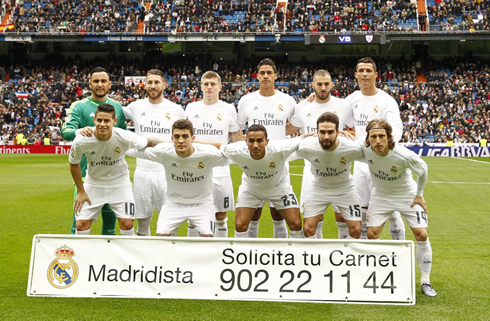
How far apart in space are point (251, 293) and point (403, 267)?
4.83 ft

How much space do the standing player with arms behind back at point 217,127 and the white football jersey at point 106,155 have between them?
124 centimetres

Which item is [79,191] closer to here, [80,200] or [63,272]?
[80,200]

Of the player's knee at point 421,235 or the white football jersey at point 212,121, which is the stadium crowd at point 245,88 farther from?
the player's knee at point 421,235

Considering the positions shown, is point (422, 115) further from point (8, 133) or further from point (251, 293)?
point (251, 293)

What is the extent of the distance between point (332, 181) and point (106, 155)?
2.69m

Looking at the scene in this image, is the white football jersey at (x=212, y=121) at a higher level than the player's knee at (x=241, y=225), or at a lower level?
higher

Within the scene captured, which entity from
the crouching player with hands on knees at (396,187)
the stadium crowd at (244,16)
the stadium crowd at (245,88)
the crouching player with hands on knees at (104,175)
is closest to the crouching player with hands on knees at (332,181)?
the crouching player with hands on knees at (396,187)

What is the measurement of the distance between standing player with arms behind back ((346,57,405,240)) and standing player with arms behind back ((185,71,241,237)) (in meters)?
1.68

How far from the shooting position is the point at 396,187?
609 centimetres

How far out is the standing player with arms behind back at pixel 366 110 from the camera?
7012 mm

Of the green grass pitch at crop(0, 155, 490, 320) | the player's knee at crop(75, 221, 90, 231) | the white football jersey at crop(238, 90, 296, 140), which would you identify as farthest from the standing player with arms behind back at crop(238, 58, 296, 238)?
the green grass pitch at crop(0, 155, 490, 320)

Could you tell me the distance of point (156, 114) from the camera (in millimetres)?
7160

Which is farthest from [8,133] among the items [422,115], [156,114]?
[156,114]

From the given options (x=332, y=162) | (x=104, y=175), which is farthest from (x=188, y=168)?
(x=332, y=162)
